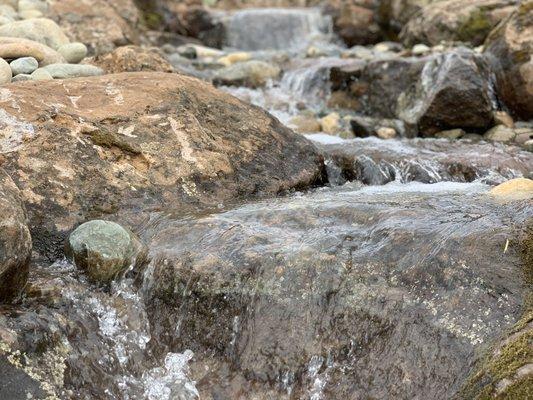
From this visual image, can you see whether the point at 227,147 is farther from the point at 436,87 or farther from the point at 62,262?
the point at 436,87

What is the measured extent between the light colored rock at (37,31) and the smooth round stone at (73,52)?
0.34m

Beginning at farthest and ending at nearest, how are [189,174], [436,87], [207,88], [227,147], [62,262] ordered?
[436,87]
[207,88]
[227,147]
[189,174]
[62,262]

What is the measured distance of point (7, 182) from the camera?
395 centimetres

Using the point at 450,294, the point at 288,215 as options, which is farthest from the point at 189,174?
the point at 450,294

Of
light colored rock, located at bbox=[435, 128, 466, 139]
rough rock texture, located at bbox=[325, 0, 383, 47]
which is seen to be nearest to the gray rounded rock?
light colored rock, located at bbox=[435, 128, 466, 139]

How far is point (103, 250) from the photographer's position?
372cm

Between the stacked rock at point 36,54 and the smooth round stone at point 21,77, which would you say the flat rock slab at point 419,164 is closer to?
the stacked rock at point 36,54

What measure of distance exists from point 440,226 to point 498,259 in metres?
0.46

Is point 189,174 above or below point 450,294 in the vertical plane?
below

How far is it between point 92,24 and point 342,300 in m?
7.79

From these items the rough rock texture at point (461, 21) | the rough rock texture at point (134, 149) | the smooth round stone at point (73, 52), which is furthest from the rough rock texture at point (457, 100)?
the smooth round stone at point (73, 52)

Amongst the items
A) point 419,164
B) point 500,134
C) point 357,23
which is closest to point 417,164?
point 419,164

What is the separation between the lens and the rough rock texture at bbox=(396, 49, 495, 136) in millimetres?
8562

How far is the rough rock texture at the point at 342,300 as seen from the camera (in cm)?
307
